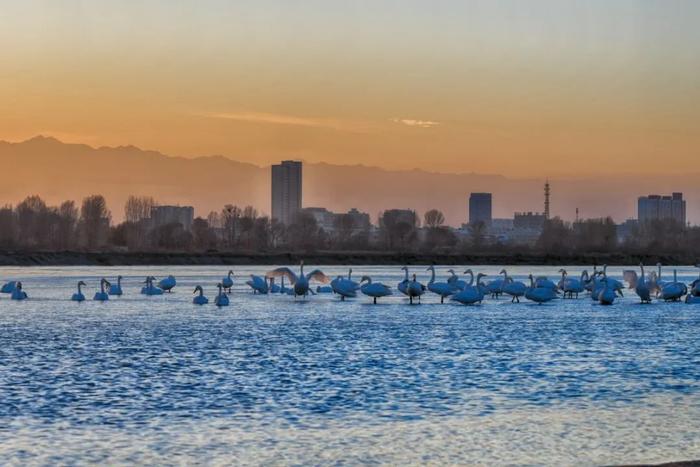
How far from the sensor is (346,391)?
16047mm

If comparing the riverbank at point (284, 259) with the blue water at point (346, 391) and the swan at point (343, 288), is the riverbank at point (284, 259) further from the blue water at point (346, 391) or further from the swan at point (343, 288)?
the blue water at point (346, 391)

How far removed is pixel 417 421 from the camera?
13648 millimetres

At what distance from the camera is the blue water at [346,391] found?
39.7 feet

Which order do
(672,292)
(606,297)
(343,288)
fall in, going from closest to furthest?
(606,297)
(343,288)
(672,292)

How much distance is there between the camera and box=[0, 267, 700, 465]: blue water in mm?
12109

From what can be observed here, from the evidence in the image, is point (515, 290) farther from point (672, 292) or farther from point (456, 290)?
point (672, 292)

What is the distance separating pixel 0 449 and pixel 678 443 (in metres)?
7.28

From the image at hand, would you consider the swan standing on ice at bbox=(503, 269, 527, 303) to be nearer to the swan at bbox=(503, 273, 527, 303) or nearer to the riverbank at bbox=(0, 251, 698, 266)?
the swan at bbox=(503, 273, 527, 303)

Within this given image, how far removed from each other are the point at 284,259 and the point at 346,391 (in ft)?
345

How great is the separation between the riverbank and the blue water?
78.3m

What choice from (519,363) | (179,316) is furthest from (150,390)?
(179,316)

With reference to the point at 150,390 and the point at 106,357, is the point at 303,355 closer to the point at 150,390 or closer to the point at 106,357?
the point at 106,357

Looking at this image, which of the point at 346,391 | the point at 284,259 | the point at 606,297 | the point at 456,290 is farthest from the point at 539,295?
the point at 284,259

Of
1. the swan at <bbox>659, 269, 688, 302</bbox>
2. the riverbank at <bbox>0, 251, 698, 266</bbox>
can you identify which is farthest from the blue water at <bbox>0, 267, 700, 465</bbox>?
the riverbank at <bbox>0, 251, 698, 266</bbox>
